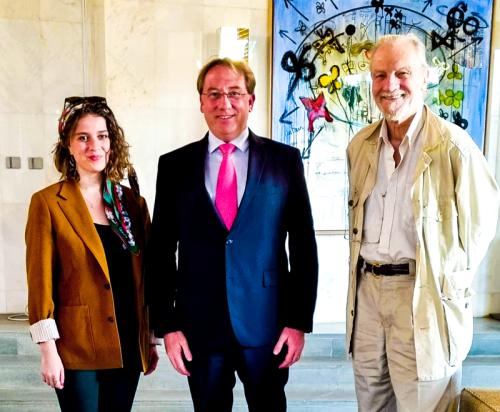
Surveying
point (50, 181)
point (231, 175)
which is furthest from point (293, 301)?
point (50, 181)

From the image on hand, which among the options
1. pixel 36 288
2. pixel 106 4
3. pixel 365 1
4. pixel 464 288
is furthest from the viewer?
pixel 365 1

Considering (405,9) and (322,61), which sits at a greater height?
(405,9)

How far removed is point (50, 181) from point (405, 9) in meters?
2.65

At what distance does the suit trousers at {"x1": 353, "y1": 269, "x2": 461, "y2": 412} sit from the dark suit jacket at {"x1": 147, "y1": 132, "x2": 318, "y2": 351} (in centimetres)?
21

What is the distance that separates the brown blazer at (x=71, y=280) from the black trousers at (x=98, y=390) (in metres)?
0.05

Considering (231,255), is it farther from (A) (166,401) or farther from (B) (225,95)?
(A) (166,401)

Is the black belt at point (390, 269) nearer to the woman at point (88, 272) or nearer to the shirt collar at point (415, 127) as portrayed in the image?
the shirt collar at point (415, 127)

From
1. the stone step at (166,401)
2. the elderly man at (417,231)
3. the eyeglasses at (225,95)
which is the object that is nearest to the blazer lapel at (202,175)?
the eyeglasses at (225,95)

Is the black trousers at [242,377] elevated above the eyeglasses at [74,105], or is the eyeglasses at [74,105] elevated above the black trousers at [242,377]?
the eyeglasses at [74,105]

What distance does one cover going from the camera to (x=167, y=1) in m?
3.13

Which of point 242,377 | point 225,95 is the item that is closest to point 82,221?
point 225,95

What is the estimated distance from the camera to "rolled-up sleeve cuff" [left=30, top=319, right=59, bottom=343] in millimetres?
1498

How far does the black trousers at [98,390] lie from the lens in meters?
1.56

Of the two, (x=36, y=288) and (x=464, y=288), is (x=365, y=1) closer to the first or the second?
(x=464, y=288)
